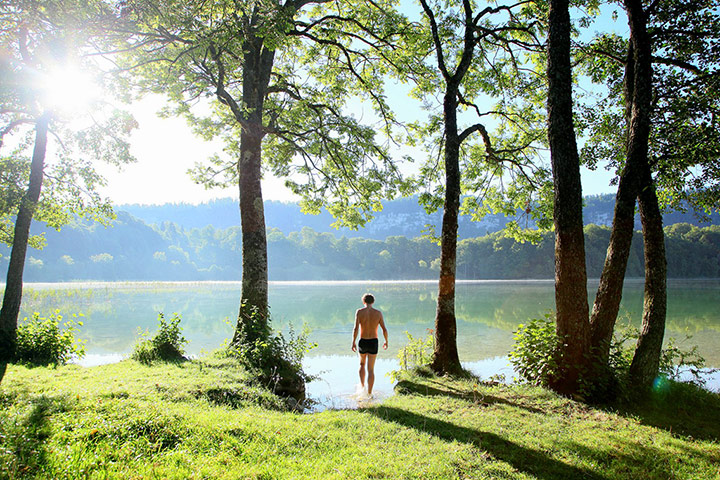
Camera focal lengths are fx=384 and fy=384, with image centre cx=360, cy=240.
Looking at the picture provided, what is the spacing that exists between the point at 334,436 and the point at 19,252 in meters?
9.74

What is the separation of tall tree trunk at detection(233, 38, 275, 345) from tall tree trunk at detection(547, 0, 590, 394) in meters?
5.93

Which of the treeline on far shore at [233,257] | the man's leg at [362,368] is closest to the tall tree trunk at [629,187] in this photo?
the man's leg at [362,368]

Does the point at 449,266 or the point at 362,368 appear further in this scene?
the point at 449,266

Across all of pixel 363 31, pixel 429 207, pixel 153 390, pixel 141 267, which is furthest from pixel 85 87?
pixel 141 267

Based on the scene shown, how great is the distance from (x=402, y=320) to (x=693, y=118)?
56.4 ft

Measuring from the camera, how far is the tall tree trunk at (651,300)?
19.9 feet

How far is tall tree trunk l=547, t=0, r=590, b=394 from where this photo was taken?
250 inches

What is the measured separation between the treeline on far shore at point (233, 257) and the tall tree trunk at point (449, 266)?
313ft

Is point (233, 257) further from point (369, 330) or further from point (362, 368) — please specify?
point (369, 330)

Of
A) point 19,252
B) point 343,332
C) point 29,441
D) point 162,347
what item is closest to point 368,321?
point 162,347

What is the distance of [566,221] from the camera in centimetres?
659

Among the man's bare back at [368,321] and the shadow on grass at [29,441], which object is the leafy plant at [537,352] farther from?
the shadow on grass at [29,441]

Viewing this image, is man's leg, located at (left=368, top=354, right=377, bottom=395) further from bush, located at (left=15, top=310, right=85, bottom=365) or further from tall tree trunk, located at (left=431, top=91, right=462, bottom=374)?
bush, located at (left=15, top=310, right=85, bottom=365)

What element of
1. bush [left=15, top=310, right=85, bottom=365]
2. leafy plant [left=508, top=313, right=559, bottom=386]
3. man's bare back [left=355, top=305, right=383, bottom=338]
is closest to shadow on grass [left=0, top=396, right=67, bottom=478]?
man's bare back [left=355, top=305, right=383, bottom=338]
